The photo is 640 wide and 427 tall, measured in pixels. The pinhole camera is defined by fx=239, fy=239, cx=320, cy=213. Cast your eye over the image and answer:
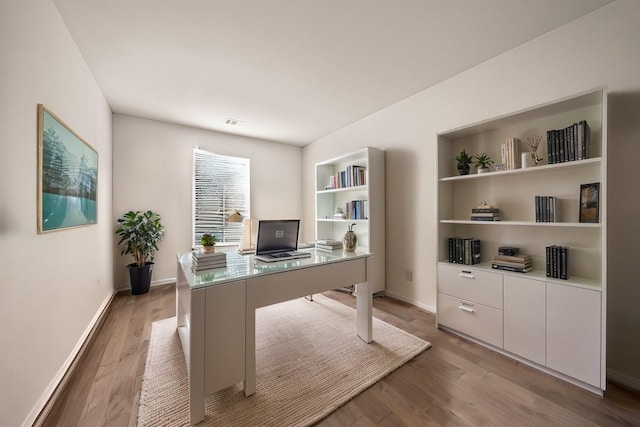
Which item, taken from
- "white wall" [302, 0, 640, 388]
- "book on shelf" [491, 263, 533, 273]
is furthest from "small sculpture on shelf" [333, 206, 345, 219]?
"book on shelf" [491, 263, 533, 273]

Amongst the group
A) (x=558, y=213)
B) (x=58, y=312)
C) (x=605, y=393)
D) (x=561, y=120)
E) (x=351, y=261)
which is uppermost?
(x=561, y=120)

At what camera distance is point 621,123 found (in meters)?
1.67

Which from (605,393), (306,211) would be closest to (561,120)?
(605,393)

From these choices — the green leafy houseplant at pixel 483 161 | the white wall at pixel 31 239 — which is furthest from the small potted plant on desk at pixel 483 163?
the white wall at pixel 31 239

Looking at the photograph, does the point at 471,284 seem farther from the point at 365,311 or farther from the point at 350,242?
the point at 350,242

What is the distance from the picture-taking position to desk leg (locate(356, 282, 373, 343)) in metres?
2.14

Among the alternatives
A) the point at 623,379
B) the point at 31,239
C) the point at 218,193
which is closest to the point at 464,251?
the point at 623,379

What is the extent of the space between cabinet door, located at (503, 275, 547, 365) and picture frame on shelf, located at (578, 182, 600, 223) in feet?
1.80

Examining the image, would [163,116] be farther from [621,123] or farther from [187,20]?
[621,123]

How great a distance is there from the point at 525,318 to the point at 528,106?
179 cm

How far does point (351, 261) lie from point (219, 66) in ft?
7.58

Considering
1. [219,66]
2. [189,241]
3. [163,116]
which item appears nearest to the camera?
[219,66]

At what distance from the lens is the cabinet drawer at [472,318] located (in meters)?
2.02

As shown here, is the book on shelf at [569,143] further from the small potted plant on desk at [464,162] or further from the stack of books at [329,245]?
the stack of books at [329,245]
